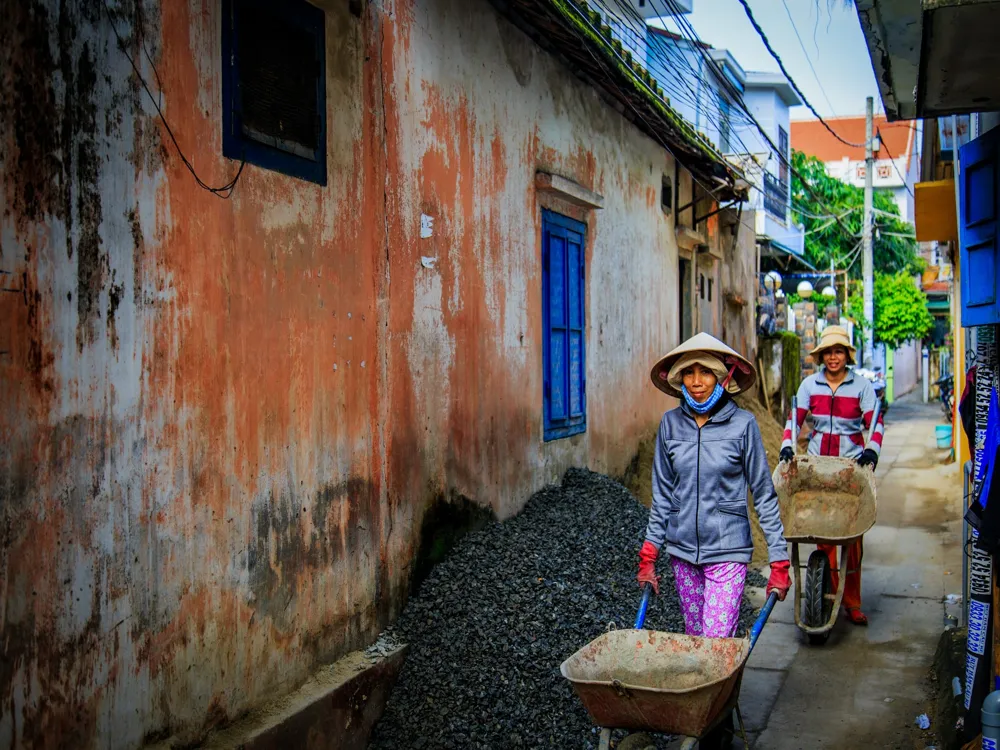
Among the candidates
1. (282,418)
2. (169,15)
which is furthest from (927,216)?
(169,15)

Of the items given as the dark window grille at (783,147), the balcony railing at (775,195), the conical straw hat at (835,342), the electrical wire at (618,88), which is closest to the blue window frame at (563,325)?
the electrical wire at (618,88)

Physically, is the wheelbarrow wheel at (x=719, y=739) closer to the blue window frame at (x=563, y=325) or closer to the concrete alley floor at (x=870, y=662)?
the concrete alley floor at (x=870, y=662)

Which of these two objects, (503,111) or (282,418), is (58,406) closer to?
(282,418)

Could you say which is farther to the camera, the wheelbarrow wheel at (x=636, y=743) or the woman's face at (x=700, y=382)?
the woman's face at (x=700, y=382)

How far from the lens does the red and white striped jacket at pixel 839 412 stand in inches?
273

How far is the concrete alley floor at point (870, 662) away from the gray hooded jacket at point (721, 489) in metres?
1.30

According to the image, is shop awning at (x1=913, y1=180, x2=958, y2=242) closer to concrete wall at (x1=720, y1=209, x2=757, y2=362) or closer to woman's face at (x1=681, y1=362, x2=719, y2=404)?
woman's face at (x1=681, y1=362, x2=719, y2=404)

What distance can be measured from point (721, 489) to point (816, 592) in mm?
2400

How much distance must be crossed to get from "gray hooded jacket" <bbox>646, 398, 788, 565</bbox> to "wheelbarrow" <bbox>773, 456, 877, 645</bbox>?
200cm

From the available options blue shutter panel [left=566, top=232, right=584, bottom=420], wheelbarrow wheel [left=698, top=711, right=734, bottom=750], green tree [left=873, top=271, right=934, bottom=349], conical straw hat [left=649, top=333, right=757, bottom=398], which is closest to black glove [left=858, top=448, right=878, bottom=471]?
conical straw hat [left=649, top=333, right=757, bottom=398]

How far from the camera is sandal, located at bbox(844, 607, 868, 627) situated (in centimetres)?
685

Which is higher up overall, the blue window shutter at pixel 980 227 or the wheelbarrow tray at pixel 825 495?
the blue window shutter at pixel 980 227

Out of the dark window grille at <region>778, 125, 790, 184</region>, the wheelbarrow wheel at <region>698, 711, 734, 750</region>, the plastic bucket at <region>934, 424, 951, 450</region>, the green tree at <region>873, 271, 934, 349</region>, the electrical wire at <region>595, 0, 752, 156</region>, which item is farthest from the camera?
the green tree at <region>873, 271, 934, 349</region>

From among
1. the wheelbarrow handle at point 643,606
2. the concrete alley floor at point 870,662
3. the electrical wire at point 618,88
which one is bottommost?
the concrete alley floor at point 870,662
